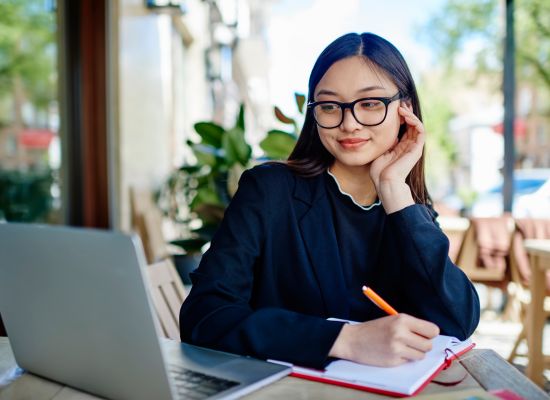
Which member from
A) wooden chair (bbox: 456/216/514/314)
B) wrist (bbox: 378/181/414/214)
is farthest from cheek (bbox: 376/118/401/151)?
wooden chair (bbox: 456/216/514/314)

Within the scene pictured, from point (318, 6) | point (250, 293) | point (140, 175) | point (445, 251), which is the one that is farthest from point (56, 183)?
point (318, 6)

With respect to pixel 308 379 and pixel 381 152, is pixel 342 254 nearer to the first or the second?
pixel 381 152

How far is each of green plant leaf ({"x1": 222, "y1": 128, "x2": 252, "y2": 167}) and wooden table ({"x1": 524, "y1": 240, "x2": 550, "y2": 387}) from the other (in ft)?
5.18

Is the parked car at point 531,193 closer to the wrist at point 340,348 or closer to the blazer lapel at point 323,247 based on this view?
the blazer lapel at point 323,247

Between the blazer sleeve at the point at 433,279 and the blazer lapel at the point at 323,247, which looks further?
the blazer lapel at the point at 323,247

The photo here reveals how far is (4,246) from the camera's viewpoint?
816mm

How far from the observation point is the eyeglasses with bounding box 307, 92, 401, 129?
4.25 ft

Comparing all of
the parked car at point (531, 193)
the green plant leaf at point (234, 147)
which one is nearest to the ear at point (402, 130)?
the green plant leaf at point (234, 147)

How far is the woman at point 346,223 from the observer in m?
1.19

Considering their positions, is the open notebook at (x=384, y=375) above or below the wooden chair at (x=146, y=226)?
above

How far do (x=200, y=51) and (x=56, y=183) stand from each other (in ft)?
19.3

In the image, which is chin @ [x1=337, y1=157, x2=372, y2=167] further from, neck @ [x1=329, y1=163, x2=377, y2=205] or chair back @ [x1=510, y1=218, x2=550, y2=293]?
chair back @ [x1=510, y1=218, x2=550, y2=293]

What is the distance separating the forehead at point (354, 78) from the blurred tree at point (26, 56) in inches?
106

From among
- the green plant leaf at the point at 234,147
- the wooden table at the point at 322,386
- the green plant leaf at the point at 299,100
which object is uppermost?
the green plant leaf at the point at 299,100
